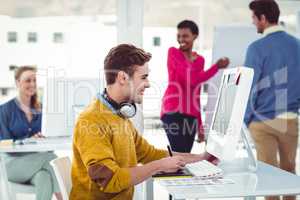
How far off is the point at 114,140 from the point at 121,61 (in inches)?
12.7

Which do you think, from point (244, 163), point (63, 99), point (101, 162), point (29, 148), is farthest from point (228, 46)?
point (101, 162)

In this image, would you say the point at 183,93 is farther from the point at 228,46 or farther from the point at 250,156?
the point at 250,156

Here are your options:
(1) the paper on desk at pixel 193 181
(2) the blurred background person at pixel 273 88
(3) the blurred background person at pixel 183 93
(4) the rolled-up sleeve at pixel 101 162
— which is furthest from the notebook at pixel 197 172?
(3) the blurred background person at pixel 183 93

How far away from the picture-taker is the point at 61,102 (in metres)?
3.49

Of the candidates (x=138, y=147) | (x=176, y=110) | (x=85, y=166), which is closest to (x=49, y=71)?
(x=176, y=110)

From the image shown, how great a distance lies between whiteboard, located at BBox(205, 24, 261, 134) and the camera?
5.18m

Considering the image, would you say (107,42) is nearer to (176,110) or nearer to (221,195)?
(176,110)

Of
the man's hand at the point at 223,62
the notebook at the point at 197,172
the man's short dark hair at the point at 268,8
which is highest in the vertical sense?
the man's short dark hair at the point at 268,8

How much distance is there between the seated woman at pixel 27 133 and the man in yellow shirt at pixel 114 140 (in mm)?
1402

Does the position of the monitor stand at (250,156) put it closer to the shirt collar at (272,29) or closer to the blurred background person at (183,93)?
the shirt collar at (272,29)

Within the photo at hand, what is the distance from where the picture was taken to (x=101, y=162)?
1932mm

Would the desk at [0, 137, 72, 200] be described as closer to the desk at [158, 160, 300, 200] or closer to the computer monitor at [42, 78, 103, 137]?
the computer monitor at [42, 78, 103, 137]

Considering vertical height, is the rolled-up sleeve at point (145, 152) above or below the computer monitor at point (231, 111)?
below

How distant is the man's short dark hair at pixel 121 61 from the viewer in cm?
215
